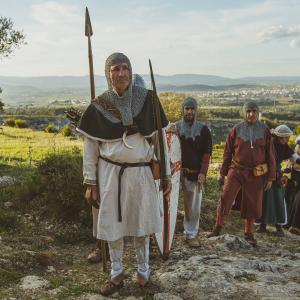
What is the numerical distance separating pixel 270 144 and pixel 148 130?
8.83 feet

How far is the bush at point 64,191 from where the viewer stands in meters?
6.40

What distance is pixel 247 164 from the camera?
596 centimetres

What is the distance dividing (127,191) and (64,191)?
2.87 meters

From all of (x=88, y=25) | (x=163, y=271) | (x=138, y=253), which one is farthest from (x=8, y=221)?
(x=88, y=25)

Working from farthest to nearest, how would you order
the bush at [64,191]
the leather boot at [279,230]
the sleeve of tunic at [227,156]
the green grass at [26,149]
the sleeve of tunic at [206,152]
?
1. the green grass at [26,149]
2. the leather boot at [279,230]
3. the bush at [64,191]
4. the sleeve of tunic at [227,156]
5. the sleeve of tunic at [206,152]

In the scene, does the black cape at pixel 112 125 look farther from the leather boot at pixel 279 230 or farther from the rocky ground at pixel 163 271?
the leather boot at pixel 279 230

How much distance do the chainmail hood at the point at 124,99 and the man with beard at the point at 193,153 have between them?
189 cm

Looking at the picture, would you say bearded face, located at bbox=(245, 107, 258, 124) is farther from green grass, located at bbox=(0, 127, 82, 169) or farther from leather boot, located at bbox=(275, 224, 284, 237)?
green grass, located at bbox=(0, 127, 82, 169)

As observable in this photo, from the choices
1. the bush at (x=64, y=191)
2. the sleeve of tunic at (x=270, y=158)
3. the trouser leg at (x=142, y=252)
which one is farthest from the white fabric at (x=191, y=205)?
the trouser leg at (x=142, y=252)

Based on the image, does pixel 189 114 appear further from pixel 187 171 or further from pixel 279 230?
pixel 279 230

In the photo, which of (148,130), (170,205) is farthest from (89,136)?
(170,205)

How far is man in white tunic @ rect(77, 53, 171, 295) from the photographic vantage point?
382cm

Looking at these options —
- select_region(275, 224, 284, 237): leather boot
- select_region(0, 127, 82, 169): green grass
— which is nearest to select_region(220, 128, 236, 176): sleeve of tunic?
select_region(275, 224, 284, 237): leather boot

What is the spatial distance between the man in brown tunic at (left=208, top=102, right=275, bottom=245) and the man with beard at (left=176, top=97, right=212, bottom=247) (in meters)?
0.47
